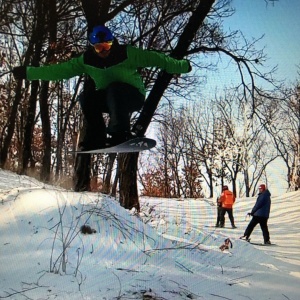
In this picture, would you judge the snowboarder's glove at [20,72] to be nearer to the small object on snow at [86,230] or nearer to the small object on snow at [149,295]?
the small object on snow at [86,230]

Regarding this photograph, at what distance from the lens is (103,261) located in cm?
288

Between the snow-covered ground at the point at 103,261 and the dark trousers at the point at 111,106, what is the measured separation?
0.77 meters

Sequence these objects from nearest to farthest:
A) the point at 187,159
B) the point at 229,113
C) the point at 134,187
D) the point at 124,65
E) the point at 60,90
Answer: the point at 124,65 → the point at 134,187 → the point at 60,90 → the point at 229,113 → the point at 187,159

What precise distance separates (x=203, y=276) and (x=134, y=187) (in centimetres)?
252

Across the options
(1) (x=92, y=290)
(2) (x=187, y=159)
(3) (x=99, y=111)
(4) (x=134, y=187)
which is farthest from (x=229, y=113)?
(1) (x=92, y=290)

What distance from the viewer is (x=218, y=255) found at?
409 centimetres

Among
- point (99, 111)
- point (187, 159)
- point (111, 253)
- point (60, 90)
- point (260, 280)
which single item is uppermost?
point (60, 90)

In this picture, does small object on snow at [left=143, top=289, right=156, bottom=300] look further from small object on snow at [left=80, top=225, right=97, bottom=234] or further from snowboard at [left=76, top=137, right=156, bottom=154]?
snowboard at [left=76, top=137, right=156, bottom=154]

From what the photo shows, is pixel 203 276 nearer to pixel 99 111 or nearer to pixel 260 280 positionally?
pixel 260 280

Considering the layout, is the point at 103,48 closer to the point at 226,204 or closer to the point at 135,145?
the point at 135,145

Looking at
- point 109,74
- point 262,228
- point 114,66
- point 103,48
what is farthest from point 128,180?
point 262,228

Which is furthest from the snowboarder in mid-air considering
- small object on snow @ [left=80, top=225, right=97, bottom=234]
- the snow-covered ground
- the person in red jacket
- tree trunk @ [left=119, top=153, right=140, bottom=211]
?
the person in red jacket

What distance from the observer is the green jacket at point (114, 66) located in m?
3.26

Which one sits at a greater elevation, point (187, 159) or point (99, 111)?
point (187, 159)
